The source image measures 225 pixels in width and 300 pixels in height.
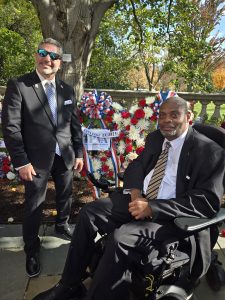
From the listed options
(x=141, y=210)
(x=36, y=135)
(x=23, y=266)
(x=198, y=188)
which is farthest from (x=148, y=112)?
(x=23, y=266)

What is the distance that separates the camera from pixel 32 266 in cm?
299

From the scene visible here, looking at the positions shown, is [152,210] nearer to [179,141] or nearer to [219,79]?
[179,141]

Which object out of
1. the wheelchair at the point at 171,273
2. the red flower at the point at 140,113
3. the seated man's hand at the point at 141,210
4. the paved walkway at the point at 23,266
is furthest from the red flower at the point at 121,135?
the wheelchair at the point at 171,273

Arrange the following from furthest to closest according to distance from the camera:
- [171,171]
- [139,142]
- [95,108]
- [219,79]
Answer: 1. [219,79]
2. [139,142]
3. [95,108]
4. [171,171]

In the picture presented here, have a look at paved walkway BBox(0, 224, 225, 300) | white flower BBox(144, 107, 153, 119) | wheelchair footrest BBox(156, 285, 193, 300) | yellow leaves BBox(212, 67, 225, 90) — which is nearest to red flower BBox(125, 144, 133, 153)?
white flower BBox(144, 107, 153, 119)

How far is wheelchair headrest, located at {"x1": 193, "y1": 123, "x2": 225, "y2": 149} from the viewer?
2711 millimetres

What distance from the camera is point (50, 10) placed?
14.0 feet

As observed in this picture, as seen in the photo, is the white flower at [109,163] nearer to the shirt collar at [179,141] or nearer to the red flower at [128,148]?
the red flower at [128,148]

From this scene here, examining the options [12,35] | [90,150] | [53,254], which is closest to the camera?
[53,254]

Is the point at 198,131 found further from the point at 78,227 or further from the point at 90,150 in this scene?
the point at 90,150

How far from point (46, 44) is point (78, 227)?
5.40 feet

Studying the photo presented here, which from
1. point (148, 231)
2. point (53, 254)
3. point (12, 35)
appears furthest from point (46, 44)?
point (12, 35)

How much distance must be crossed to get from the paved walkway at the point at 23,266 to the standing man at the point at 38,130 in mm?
124

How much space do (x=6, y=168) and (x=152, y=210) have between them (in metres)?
3.20
